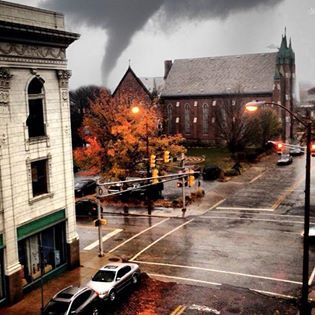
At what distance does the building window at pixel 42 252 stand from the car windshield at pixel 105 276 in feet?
9.77

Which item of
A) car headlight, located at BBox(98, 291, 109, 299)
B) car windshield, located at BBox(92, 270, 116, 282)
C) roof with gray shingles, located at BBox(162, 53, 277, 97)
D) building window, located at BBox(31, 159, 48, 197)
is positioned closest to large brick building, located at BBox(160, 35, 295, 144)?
roof with gray shingles, located at BBox(162, 53, 277, 97)

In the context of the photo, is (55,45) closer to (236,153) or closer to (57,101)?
(57,101)

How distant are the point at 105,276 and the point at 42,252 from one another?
4.11 meters

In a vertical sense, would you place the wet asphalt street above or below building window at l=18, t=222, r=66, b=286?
below

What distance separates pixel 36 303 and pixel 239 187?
3384 cm

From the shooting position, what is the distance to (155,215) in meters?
41.8

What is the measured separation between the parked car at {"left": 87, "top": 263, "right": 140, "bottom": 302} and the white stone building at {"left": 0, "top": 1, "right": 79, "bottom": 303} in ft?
9.99

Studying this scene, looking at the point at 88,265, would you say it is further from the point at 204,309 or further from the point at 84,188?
the point at 84,188

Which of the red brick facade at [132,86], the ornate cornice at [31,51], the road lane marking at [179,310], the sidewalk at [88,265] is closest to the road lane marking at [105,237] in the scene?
the sidewalk at [88,265]

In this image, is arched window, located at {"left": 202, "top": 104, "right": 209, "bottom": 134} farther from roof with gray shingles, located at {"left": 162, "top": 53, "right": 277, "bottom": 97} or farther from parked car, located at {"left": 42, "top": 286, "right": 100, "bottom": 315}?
parked car, located at {"left": 42, "top": 286, "right": 100, "bottom": 315}

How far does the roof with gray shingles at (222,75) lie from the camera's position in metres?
90.4

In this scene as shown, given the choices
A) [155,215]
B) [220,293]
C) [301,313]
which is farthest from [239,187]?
[301,313]

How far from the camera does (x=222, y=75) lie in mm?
94250

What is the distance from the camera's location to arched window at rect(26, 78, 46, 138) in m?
25.0
